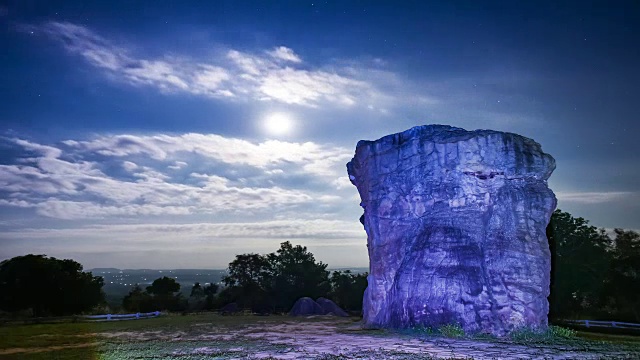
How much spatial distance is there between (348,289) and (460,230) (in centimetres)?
2676

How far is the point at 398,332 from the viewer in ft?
73.9

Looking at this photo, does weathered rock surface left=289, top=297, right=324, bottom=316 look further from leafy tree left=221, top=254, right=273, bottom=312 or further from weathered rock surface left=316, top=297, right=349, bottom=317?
Answer: leafy tree left=221, top=254, right=273, bottom=312

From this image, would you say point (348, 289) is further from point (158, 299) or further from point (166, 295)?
point (158, 299)

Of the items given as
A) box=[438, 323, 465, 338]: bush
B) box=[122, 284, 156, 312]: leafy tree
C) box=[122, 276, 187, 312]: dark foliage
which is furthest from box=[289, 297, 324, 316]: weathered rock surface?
box=[438, 323, 465, 338]: bush

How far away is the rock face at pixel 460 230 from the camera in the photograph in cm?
2200

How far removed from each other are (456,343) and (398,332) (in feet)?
15.2

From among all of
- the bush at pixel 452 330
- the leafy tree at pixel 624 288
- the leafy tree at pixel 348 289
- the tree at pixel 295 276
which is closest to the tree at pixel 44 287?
the tree at pixel 295 276

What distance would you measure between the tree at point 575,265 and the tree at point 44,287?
133 ft

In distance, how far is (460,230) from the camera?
23.5 metres

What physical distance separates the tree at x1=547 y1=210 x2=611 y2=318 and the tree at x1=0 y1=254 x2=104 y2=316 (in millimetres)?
40575

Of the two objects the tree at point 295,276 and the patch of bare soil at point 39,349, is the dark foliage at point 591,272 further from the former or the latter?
the patch of bare soil at point 39,349

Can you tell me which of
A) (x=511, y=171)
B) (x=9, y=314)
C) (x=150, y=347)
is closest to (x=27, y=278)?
(x=9, y=314)

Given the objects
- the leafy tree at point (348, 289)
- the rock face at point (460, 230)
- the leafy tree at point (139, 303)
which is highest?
the rock face at point (460, 230)

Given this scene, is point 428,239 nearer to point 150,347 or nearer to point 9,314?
point 150,347
